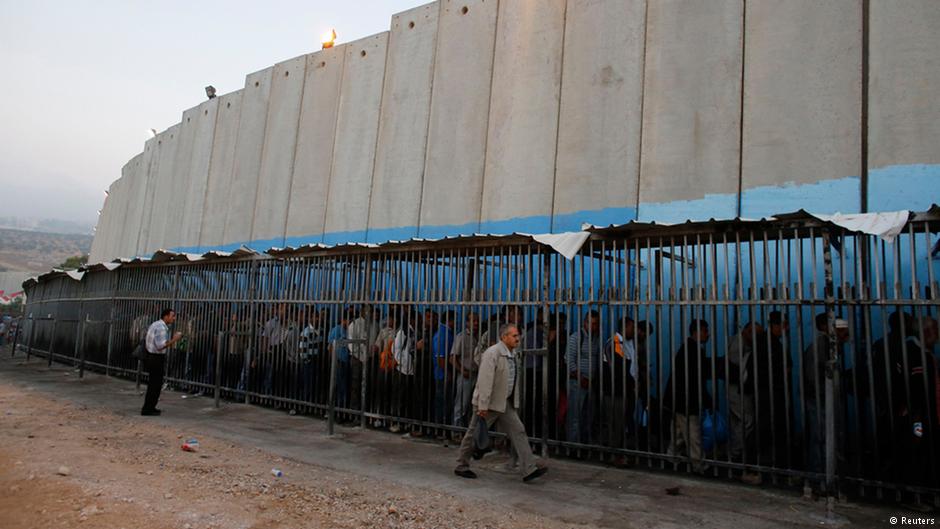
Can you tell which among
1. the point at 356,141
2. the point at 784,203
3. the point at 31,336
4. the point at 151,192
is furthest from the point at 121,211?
the point at 784,203

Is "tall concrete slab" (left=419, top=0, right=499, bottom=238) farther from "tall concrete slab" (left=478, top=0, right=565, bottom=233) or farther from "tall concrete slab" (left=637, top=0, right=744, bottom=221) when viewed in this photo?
"tall concrete slab" (left=637, top=0, right=744, bottom=221)

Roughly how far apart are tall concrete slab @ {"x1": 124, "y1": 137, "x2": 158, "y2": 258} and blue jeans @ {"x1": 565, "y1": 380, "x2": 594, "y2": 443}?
81.2 ft

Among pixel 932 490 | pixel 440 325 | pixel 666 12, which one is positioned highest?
pixel 666 12

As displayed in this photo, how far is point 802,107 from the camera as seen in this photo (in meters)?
9.44

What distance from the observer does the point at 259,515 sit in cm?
540

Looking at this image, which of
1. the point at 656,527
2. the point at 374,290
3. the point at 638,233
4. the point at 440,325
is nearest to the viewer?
the point at 656,527

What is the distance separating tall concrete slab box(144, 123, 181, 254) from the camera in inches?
1000

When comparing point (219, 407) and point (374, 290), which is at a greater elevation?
point (374, 290)

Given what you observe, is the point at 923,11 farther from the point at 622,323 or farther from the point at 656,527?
the point at 656,527

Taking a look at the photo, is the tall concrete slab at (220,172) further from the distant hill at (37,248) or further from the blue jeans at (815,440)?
the distant hill at (37,248)

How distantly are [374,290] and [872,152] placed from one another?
7.63 metres

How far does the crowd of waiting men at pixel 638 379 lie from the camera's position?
6070 mm

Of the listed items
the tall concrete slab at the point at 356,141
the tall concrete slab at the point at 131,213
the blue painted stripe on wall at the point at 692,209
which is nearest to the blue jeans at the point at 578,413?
the blue painted stripe on wall at the point at 692,209

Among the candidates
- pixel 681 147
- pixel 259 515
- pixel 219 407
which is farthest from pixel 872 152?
pixel 219 407
